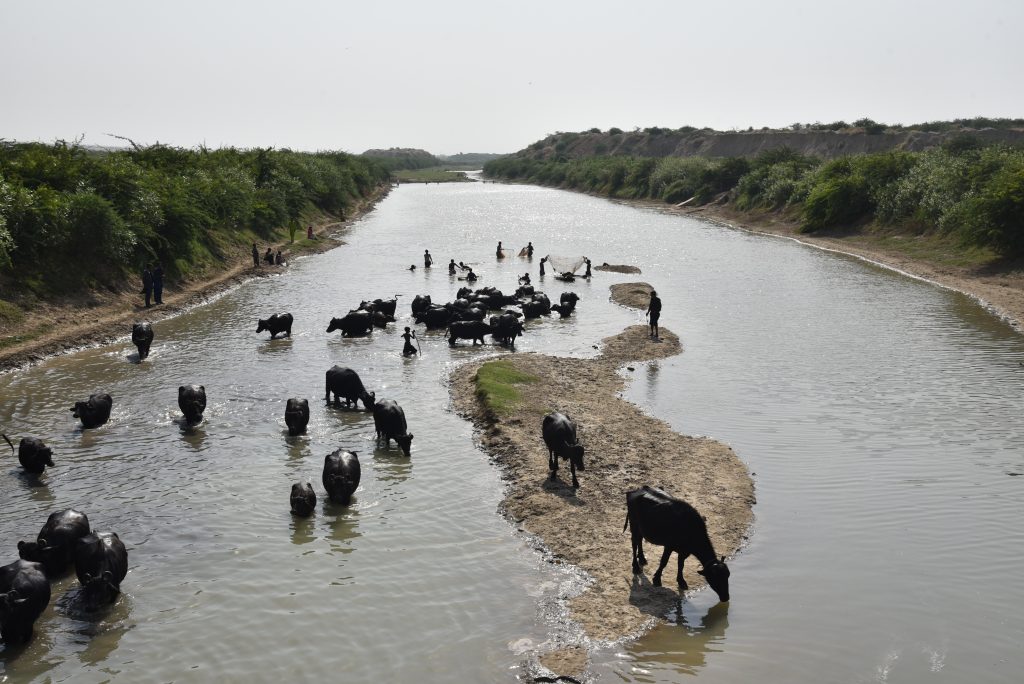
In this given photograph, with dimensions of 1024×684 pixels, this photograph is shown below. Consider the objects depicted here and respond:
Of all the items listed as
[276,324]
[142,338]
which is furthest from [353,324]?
[142,338]

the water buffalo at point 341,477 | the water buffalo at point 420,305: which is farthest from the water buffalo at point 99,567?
the water buffalo at point 420,305

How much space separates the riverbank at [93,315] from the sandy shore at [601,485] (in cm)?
1250

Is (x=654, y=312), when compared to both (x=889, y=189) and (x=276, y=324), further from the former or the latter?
(x=889, y=189)

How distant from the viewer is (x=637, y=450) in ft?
54.6

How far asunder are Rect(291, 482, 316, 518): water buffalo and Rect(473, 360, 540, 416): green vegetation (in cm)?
573

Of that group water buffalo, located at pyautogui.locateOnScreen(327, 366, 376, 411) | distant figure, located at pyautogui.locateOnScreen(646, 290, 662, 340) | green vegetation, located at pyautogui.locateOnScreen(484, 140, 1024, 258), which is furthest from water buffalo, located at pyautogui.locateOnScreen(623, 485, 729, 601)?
green vegetation, located at pyautogui.locateOnScreen(484, 140, 1024, 258)

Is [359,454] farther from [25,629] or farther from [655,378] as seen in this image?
[655,378]

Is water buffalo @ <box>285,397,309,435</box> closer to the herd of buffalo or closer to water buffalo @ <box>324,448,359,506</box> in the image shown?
the herd of buffalo

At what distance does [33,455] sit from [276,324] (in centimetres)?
1283

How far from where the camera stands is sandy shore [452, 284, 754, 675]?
10988 millimetres

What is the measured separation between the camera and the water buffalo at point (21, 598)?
9875mm

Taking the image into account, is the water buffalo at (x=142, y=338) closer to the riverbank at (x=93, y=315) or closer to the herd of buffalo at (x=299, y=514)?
the riverbank at (x=93, y=315)

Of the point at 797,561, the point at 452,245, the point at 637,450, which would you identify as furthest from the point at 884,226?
the point at 797,561

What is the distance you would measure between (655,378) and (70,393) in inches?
587
